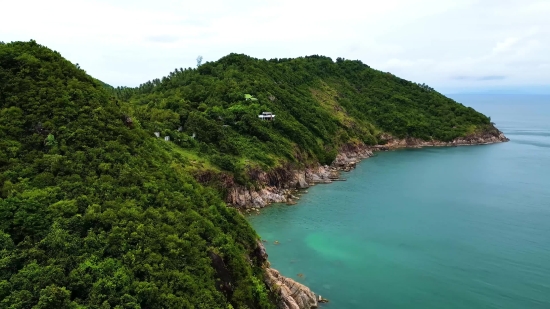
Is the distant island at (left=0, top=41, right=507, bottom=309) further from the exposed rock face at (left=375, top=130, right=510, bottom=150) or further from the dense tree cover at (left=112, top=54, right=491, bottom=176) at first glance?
the exposed rock face at (left=375, top=130, right=510, bottom=150)

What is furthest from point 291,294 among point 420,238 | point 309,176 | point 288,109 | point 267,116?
point 288,109

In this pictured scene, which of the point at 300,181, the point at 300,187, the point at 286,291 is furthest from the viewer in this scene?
the point at 300,181

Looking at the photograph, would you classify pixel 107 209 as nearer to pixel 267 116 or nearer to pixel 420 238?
pixel 420 238

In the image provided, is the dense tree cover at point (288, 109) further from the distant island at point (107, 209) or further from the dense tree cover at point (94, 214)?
the dense tree cover at point (94, 214)

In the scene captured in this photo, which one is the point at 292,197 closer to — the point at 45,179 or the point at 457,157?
the point at 45,179

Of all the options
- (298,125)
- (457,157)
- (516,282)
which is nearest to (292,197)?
(298,125)

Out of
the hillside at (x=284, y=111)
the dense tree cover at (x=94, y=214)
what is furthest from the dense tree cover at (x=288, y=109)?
the dense tree cover at (x=94, y=214)
